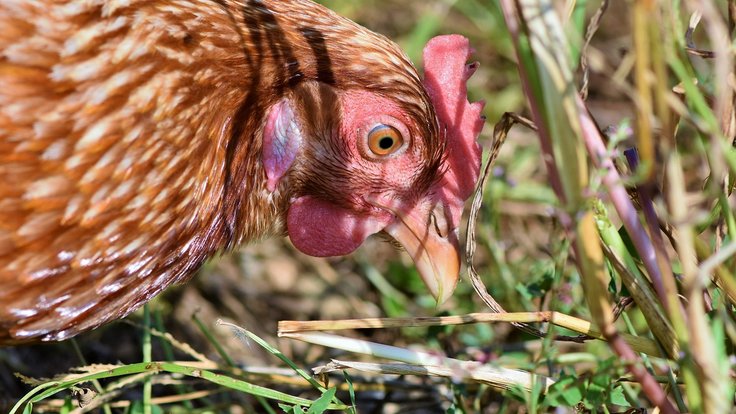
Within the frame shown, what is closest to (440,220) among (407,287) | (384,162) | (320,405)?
(384,162)

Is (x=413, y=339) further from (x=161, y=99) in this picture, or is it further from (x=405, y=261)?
(x=161, y=99)

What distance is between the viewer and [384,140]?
78.0 inches

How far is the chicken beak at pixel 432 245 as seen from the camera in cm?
199

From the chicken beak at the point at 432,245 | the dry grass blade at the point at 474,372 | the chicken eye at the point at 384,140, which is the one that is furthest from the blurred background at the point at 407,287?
the chicken eye at the point at 384,140

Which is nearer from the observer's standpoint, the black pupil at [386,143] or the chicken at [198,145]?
the chicken at [198,145]

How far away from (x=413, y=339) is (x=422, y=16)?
181cm

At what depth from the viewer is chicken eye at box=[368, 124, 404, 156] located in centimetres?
196

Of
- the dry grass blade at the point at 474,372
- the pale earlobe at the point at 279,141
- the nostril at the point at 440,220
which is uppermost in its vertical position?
the pale earlobe at the point at 279,141

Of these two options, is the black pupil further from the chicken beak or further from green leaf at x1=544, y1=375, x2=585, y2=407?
green leaf at x1=544, y1=375, x2=585, y2=407

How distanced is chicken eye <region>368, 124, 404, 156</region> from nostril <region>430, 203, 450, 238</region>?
7.1 inches

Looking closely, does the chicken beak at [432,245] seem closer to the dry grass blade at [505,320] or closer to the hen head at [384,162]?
the hen head at [384,162]

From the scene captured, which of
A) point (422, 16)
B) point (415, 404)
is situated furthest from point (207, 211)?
point (422, 16)

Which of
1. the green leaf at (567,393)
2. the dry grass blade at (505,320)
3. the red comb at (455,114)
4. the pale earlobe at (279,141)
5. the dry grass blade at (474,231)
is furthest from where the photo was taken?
the red comb at (455,114)

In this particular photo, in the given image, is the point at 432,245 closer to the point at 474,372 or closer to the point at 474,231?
the point at 474,231
